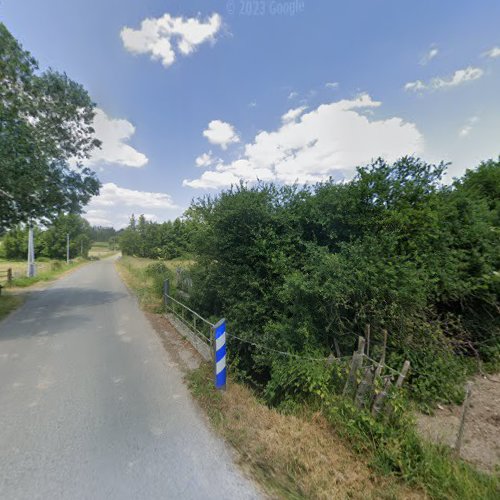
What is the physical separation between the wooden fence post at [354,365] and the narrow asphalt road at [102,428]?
1.68 m

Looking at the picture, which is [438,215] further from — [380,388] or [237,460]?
[237,460]

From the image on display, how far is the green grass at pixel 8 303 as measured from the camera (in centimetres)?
826

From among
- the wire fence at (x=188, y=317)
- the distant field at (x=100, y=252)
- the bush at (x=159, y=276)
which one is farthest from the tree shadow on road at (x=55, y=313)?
the distant field at (x=100, y=252)

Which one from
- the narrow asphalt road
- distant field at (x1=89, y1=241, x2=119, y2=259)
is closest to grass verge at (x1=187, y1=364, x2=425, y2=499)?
the narrow asphalt road

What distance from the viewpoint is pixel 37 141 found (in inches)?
329

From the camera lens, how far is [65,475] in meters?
2.24

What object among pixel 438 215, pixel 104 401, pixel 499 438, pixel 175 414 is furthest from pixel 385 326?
pixel 104 401

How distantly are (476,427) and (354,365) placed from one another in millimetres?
2007


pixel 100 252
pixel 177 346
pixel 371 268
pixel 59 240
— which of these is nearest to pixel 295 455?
pixel 371 268

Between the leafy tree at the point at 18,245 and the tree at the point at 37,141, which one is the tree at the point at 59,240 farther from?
the tree at the point at 37,141

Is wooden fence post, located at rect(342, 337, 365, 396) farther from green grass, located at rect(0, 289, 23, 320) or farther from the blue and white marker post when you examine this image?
green grass, located at rect(0, 289, 23, 320)

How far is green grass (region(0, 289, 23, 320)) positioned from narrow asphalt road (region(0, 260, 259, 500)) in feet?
12.1

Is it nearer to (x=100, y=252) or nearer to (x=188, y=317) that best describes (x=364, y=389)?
(x=188, y=317)

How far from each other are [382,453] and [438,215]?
13.7 feet
